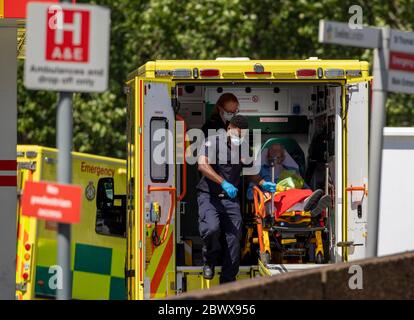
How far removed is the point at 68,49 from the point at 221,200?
4.96 metres

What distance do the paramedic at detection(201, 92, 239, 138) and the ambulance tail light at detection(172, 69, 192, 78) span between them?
0.86 meters

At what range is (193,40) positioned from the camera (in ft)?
78.0

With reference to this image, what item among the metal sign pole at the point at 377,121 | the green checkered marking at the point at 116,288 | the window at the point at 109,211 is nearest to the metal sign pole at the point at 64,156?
the metal sign pole at the point at 377,121

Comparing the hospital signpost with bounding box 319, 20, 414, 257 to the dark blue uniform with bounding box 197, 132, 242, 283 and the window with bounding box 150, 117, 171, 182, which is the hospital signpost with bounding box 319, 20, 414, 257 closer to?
the window with bounding box 150, 117, 171, 182

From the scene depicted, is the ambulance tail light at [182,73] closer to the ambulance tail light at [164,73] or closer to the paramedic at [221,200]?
the ambulance tail light at [164,73]

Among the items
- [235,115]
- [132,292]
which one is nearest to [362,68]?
[235,115]

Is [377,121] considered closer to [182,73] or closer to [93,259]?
[182,73]

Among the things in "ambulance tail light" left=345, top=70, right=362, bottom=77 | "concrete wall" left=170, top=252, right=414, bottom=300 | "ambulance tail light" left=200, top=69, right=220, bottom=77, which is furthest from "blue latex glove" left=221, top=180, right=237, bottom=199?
"concrete wall" left=170, top=252, right=414, bottom=300

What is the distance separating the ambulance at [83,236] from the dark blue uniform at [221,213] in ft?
5.84

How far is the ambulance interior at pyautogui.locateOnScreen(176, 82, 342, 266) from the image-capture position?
40.7 ft

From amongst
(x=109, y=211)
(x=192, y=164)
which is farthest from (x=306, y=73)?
(x=109, y=211)

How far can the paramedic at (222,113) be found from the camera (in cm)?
1232

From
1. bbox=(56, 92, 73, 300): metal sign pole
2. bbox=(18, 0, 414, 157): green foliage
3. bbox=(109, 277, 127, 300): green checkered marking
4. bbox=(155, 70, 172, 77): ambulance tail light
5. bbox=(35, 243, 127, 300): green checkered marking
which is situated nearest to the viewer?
bbox=(56, 92, 73, 300): metal sign pole
